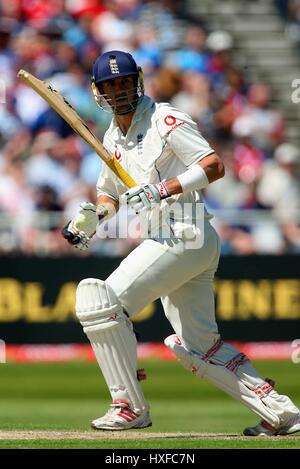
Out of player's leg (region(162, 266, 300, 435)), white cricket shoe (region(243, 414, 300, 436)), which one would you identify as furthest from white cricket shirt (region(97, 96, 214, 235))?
white cricket shoe (region(243, 414, 300, 436))

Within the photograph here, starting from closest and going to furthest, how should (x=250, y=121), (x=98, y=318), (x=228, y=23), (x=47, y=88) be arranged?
(x=98, y=318)
(x=47, y=88)
(x=250, y=121)
(x=228, y=23)

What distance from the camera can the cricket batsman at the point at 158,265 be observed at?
6.03m

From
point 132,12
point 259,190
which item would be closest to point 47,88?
point 259,190

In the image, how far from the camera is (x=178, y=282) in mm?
6113

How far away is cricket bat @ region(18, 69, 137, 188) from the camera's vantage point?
6289 millimetres

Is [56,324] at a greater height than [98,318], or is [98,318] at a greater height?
[98,318]

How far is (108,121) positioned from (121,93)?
600cm

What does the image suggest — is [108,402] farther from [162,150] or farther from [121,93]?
[121,93]

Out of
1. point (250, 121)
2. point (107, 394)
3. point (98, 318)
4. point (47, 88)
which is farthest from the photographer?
point (250, 121)

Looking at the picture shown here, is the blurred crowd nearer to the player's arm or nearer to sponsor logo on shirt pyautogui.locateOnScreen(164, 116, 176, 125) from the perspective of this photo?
sponsor logo on shirt pyautogui.locateOnScreen(164, 116, 176, 125)

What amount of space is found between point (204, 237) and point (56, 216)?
575 centimetres

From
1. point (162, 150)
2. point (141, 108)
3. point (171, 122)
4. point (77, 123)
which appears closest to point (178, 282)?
point (162, 150)

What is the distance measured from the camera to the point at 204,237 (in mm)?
6176
